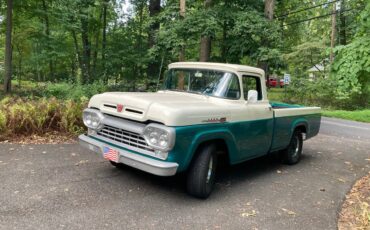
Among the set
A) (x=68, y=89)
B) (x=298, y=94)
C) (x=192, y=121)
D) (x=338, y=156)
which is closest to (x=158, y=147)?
(x=192, y=121)

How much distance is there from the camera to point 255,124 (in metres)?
5.56

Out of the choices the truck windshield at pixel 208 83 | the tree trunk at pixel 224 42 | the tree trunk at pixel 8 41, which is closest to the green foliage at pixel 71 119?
the truck windshield at pixel 208 83

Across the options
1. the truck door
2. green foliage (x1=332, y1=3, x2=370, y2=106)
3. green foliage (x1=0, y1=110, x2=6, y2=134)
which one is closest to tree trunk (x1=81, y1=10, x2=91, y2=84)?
green foliage (x1=0, y1=110, x2=6, y2=134)

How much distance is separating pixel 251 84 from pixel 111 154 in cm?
267

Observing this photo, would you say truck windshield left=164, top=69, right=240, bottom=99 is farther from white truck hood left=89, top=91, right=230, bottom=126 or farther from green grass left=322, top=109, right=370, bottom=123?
green grass left=322, top=109, right=370, bottom=123

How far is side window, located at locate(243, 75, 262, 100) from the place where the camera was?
5.64 metres

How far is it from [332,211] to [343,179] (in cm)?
188

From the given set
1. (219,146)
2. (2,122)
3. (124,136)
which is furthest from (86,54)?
(219,146)

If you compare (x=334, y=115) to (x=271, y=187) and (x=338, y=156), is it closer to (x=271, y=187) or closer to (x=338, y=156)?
(x=338, y=156)

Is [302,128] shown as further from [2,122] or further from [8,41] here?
[8,41]

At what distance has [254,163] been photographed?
7234mm

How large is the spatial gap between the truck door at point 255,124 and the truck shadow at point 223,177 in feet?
1.82

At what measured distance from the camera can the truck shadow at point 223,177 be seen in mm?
5191

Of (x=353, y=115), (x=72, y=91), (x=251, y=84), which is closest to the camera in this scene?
(x=251, y=84)
